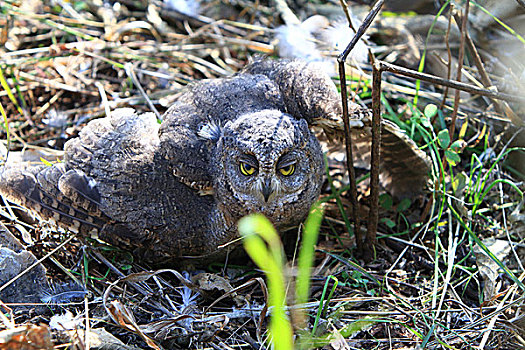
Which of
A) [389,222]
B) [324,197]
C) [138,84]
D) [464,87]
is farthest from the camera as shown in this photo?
[138,84]

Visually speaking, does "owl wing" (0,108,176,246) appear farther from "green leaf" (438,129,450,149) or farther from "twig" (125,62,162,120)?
"green leaf" (438,129,450,149)

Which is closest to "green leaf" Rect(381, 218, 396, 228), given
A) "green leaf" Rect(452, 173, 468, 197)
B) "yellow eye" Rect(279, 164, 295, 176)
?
"green leaf" Rect(452, 173, 468, 197)

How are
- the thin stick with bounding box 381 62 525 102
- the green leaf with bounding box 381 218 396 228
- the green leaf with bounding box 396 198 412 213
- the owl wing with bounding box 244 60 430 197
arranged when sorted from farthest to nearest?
1. the green leaf with bounding box 396 198 412 213
2. the green leaf with bounding box 381 218 396 228
3. the owl wing with bounding box 244 60 430 197
4. the thin stick with bounding box 381 62 525 102

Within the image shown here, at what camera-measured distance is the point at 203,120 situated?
3100 mm

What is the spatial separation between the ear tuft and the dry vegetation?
80 centimetres

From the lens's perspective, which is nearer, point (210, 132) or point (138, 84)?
point (210, 132)

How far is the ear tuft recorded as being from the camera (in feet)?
9.95

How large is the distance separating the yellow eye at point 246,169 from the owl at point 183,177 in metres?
0.06

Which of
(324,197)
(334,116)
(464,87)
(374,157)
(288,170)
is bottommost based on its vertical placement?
(324,197)

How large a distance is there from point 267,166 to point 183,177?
22.1 inches

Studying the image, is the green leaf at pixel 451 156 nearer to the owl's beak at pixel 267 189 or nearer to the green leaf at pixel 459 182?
the green leaf at pixel 459 182

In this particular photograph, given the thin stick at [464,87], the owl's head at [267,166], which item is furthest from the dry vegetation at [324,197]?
the owl's head at [267,166]

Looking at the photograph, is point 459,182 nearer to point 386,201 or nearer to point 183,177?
point 386,201

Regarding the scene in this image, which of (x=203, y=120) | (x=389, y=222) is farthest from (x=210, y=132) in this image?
(x=389, y=222)
